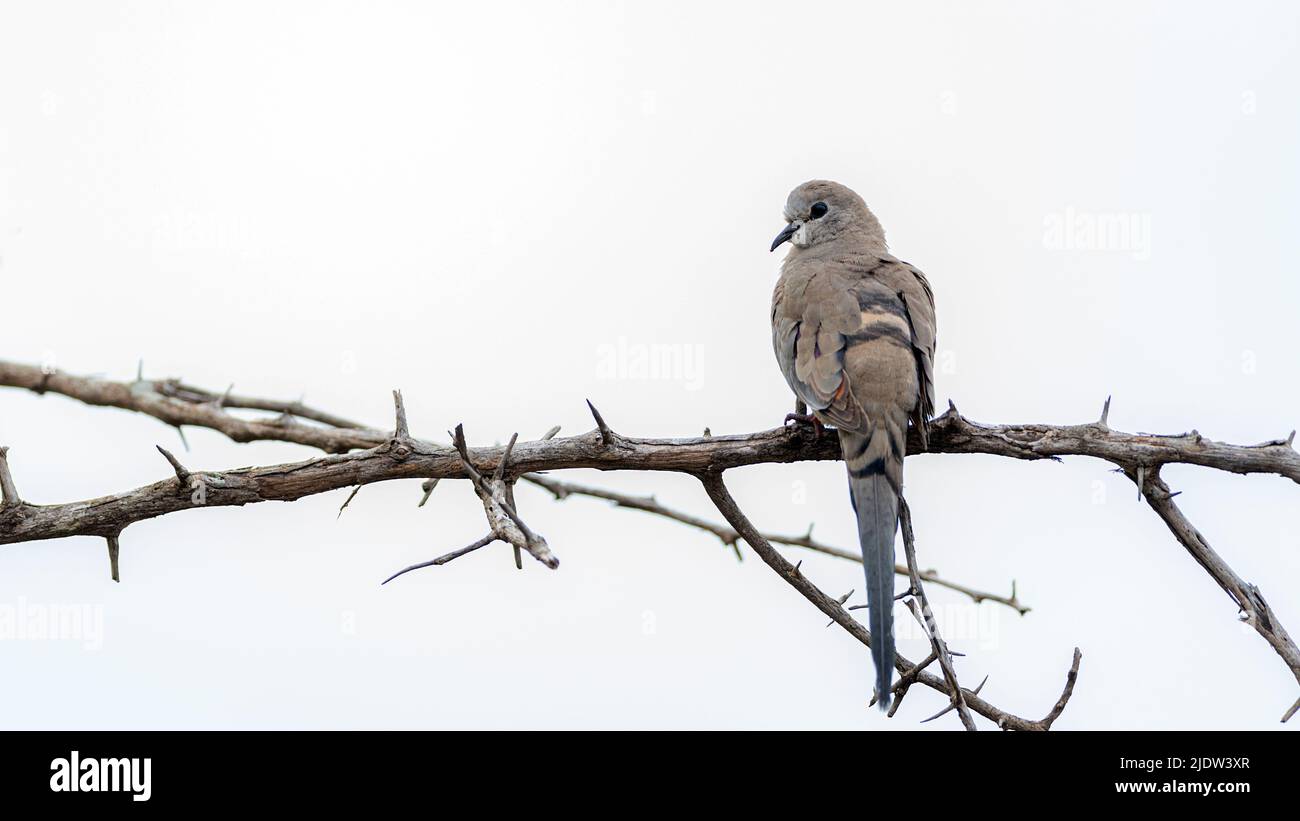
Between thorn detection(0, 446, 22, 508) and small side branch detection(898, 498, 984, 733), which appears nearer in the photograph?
small side branch detection(898, 498, 984, 733)

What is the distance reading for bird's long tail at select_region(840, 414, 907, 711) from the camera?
4.27 m

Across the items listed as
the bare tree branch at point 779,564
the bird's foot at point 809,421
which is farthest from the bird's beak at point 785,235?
the bare tree branch at point 779,564

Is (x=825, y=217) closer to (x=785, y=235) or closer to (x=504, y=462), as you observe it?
(x=785, y=235)

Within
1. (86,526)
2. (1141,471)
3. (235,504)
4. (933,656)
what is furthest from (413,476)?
(1141,471)

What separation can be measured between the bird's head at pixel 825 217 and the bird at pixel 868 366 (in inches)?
5.6

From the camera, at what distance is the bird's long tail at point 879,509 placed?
427 cm

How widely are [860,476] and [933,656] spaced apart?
1222 mm

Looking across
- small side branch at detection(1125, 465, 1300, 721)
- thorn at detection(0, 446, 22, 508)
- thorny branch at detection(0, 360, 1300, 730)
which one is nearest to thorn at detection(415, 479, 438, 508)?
thorny branch at detection(0, 360, 1300, 730)

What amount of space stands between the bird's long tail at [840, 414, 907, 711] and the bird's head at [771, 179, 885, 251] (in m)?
2.23

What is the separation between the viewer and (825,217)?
694 cm

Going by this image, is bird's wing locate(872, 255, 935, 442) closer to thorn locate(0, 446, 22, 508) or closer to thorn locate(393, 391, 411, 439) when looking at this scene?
thorn locate(393, 391, 411, 439)

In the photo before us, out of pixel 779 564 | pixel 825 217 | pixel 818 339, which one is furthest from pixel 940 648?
pixel 825 217

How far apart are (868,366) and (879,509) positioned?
29.3 inches
